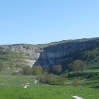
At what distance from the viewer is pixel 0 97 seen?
3322 cm

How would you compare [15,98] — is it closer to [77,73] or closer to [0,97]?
[0,97]

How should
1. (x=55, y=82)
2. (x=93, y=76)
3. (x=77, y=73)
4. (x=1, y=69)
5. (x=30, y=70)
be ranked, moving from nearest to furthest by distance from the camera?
(x=55, y=82) < (x=93, y=76) < (x=77, y=73) < (x=30, y=70) < (x=1, y=69)

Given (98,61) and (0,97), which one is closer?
(0,97)

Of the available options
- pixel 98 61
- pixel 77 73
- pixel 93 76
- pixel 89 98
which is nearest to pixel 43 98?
pixel 89 98

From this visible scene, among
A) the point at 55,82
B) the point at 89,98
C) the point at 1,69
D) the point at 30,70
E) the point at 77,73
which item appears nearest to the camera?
the point at 89,98

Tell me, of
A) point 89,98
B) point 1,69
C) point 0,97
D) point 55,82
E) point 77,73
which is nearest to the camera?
point 0,97

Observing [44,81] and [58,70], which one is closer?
[44,81]

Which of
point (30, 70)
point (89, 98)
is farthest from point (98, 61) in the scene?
point (89, 98)

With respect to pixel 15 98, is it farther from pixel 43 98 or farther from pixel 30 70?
pixel 30 70

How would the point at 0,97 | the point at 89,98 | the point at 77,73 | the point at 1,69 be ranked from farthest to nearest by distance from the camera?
the point at 1,69
the point at 77,73
the point at 89,98
the point at 0,97

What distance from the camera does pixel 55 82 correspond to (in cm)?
8206

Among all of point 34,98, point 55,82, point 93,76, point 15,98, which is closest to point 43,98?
point 34,98

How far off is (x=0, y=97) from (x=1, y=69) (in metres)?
155

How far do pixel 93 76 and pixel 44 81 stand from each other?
27.9 meters
